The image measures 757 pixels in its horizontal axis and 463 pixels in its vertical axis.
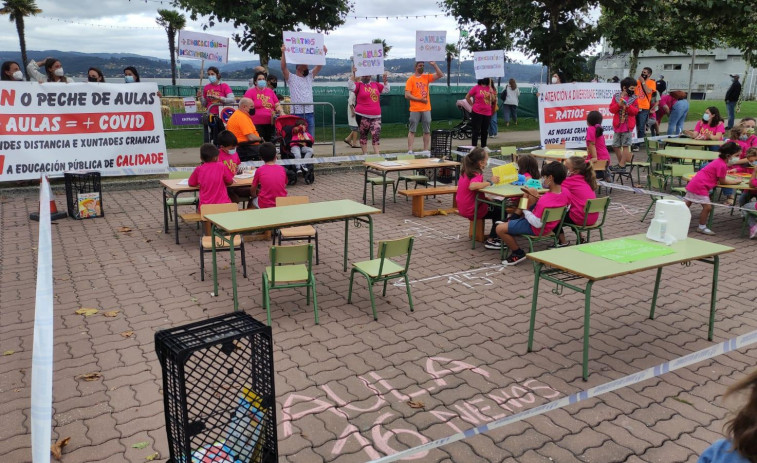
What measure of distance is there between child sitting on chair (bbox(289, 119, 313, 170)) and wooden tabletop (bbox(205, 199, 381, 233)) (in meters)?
5.08

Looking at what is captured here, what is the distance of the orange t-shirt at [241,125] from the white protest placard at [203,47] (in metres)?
4.29

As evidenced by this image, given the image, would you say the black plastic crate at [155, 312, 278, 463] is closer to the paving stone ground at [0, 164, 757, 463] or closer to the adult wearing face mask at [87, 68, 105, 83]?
the paving stone ground at [0, 164, 757, 463]

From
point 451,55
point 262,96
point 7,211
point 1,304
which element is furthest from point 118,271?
point 451,55

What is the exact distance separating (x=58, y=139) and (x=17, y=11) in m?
42.6

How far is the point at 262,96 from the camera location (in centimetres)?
1168

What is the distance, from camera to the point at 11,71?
30.6 ft

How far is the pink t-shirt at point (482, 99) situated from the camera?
13906mm

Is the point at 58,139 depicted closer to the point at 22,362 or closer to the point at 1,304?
the point at 1,304

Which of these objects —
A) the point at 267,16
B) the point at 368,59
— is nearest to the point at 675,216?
the point at 368,59

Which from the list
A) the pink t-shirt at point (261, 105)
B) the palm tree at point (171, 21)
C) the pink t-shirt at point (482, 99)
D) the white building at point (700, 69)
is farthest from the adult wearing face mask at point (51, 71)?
the white building at point (700, 69)

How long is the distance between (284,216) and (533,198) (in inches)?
125

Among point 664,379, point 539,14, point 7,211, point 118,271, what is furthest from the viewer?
point 539,14

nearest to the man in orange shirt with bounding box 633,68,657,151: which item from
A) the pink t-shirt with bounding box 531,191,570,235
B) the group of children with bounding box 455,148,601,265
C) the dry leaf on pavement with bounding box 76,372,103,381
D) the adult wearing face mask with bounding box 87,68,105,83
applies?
the group of children with bounding box 455,148,601,265

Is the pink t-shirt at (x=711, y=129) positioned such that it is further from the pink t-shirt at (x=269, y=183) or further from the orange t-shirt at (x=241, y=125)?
the pink t-shirt at (x=269, y=183)
